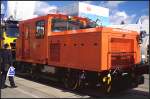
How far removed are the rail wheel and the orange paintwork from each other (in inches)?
12.2

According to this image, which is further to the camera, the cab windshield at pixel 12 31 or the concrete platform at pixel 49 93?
the cab windshield at pixel 12 31

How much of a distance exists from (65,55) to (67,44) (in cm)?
42

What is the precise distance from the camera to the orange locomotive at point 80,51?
386 inches

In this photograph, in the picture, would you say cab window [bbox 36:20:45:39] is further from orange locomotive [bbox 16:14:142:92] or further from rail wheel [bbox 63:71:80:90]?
rail wheel [bbox 63:71:80:90]

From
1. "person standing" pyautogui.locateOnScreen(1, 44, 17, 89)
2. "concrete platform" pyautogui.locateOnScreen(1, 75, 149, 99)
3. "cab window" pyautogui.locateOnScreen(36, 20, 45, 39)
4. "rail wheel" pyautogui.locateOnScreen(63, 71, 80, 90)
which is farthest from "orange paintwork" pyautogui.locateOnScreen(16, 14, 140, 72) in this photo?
"person standing" pyautogui.locateOnScreen(1, 44, 17, 89)

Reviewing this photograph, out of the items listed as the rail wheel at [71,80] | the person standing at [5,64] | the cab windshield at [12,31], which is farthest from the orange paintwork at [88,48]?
the cab windshield at [12,31]

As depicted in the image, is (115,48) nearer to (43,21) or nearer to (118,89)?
(118,89)

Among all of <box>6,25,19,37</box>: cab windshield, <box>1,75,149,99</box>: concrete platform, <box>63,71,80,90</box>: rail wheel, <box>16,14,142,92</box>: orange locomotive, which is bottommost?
<box>1,75,149,99</box>: concrete platform

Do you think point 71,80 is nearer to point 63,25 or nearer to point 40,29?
point 63,25

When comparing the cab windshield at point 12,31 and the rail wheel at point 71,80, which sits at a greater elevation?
the cab windshield at point 12,31

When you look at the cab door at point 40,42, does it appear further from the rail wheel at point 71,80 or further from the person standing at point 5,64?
the rail wheel at point 71,80

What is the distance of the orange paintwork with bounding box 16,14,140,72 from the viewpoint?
9727mm

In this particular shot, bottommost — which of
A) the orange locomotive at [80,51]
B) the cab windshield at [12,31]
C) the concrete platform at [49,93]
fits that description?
the concrete platform at [49,93]

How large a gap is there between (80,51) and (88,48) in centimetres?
45
